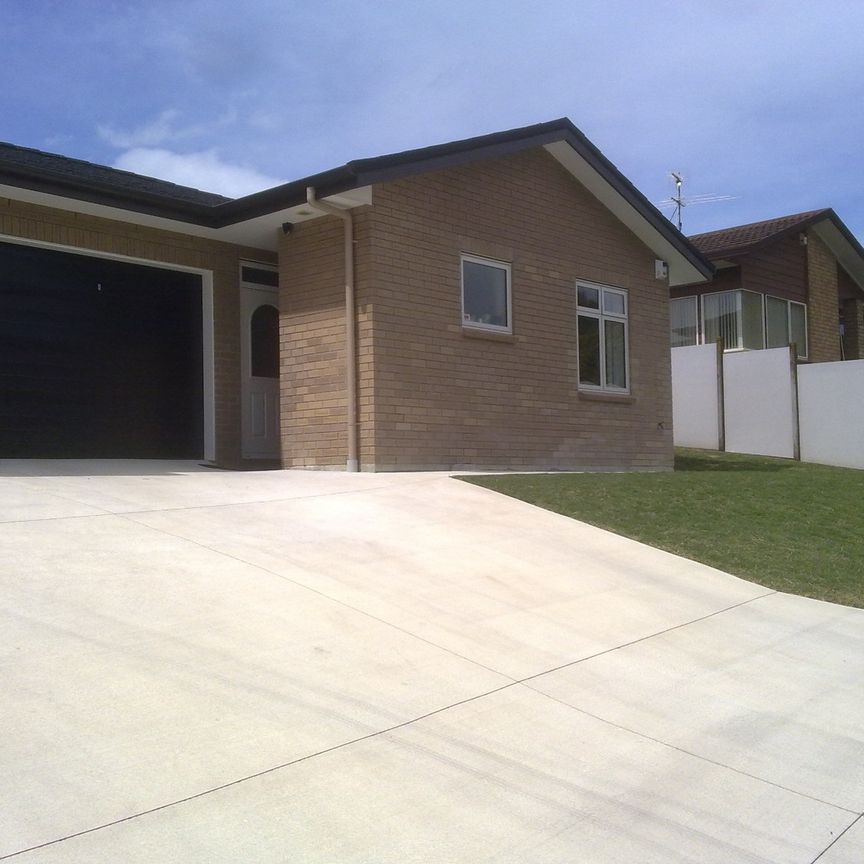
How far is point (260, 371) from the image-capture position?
1285 centimetres

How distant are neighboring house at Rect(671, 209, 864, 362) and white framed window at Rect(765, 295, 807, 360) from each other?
2cm

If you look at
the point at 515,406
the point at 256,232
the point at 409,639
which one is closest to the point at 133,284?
the point at 256,232

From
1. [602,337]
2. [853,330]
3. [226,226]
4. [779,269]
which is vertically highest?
[779,269]

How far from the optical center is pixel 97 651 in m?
4.54

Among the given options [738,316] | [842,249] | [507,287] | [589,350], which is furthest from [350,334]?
[842,249]

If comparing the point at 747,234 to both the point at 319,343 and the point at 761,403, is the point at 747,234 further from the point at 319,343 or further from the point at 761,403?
the point at 319,343

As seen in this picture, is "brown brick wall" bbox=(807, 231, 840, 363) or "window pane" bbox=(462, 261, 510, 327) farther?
"brown brick wall" bbox=(807, 231, 840, 363)

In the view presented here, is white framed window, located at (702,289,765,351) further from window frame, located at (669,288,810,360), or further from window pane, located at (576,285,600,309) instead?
window pane, located at (576,285,600,309)

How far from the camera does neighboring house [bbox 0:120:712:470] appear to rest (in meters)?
10.7

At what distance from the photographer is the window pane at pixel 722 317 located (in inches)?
886

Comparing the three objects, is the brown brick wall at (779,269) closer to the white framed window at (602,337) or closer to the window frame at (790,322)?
the window frame at (790,322)

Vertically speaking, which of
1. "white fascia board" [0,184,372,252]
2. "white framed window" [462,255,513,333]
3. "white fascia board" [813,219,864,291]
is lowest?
"white framed window" [462,255,513,333]

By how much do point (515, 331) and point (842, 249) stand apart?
1752 cm

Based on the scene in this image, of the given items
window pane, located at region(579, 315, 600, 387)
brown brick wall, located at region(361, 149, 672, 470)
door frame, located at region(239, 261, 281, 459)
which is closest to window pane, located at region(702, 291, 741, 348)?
brown brick wall, located at region(361, 149, 672, 470)
